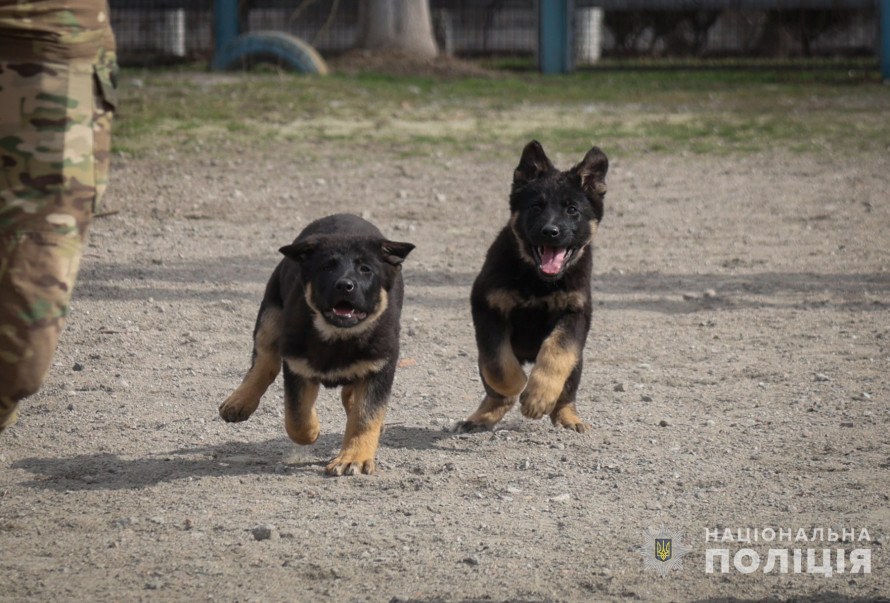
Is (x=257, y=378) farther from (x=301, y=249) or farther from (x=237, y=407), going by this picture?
(x=301, y=249)

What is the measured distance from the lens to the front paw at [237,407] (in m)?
5.78

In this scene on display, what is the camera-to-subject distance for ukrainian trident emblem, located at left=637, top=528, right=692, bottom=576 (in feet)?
14.1

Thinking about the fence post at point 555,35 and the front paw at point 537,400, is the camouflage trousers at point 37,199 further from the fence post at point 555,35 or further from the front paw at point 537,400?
the fence post at point 555,35

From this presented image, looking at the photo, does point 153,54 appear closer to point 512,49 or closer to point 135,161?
point 512,49

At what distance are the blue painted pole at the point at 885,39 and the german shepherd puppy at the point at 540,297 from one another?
1473 cm

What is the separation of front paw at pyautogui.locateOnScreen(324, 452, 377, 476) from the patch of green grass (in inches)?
334

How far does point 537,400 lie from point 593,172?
1.28 m

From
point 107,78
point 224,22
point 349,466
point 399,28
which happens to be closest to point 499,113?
point 399,28

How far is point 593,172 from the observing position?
629 centimetres

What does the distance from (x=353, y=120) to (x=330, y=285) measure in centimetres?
1030

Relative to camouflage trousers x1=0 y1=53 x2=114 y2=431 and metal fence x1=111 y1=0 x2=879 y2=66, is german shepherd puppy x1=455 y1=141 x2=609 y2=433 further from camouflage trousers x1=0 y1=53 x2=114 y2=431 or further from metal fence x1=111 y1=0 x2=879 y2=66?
metal fence x1=111 y1=0 x2=879 y2=66

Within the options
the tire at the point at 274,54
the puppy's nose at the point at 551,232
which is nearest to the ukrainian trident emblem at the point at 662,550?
the puppy's nose at the point at 551,232

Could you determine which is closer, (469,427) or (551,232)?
(551,232)

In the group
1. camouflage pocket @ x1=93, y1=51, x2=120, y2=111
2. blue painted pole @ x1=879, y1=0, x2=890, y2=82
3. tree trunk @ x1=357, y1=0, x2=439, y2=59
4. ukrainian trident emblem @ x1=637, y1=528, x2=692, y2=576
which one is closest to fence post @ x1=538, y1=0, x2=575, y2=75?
tree trunk @ x1=357, y1=0, x2=439, y2=59
